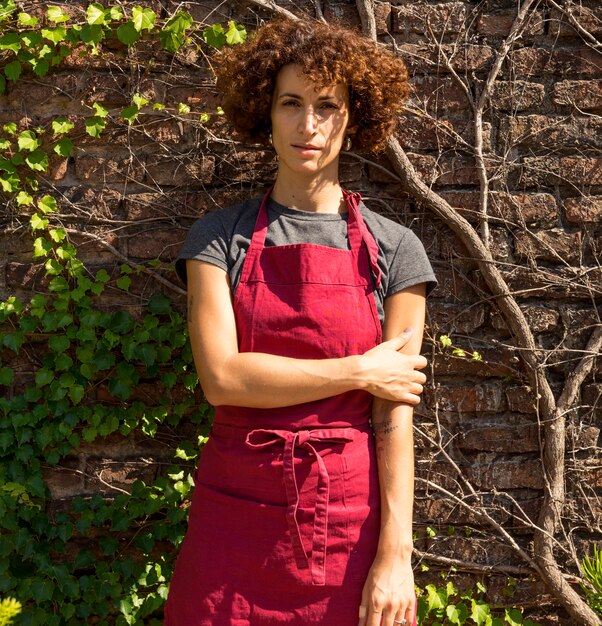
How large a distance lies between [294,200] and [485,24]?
1.05 meters

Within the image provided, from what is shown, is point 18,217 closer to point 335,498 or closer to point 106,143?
point 106,143

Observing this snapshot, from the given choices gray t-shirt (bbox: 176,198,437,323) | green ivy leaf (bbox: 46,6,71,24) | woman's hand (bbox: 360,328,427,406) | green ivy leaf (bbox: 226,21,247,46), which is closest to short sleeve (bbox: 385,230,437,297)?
gray t-shirt (bbox: 176,198,437,323)

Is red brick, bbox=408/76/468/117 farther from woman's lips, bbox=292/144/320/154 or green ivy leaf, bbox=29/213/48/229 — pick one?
green ivy leaf, bbox=29/213/48/229

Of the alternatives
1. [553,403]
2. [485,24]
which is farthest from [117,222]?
[553,403]

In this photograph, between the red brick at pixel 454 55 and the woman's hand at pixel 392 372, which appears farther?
the red brick at pixel 454 55

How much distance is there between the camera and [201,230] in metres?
2.13

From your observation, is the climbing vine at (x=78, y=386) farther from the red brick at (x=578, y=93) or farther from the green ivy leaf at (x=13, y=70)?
the red brick at (x=578, y=93)

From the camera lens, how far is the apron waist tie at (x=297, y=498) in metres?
1.95

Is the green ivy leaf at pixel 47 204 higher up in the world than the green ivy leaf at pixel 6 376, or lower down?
higher up

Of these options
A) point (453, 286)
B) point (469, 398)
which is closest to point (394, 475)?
point (469, 398)

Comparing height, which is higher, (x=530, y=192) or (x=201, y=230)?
(x=530, y=192)

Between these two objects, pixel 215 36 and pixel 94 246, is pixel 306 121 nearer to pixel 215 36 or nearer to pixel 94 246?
pixel 215 36

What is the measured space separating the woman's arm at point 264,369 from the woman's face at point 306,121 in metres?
0.40

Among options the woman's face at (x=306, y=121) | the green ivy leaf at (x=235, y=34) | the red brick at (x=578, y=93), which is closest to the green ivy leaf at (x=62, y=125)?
the green ivy leaf at (x=235, y=34)
